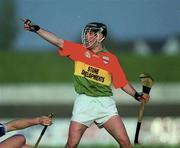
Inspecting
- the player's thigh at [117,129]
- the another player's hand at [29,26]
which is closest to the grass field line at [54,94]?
the player's thigh at [117,129]

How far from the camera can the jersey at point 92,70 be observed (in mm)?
10172

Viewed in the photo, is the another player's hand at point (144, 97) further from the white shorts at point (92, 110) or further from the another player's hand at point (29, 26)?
the another player's hand at point (29, 26)

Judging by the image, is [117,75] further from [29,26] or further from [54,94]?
[54,94]

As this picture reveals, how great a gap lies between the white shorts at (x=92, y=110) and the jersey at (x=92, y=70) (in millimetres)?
75

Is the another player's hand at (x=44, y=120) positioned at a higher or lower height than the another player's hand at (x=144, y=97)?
lower

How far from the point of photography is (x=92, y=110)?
33.4ft

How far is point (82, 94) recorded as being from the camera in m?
10.2

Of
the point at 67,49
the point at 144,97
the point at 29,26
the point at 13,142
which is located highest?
the point at 29,26

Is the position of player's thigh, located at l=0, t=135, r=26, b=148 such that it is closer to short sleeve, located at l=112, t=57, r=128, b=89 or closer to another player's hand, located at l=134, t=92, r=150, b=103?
short sleeve, located at l=112, t=57, r=128, b=89

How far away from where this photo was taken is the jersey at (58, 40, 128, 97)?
400 inches

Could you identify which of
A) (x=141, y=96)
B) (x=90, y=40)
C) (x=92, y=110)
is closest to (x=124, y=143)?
(x=92, y=110)

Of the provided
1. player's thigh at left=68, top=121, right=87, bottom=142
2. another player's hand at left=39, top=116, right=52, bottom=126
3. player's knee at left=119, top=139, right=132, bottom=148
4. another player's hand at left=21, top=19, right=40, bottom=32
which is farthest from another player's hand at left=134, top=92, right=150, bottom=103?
another player's hand at left=39, top=116, right=52, bottom=126

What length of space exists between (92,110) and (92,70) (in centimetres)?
50

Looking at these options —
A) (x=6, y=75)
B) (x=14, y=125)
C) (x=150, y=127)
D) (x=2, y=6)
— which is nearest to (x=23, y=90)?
(x=6, y=75)
